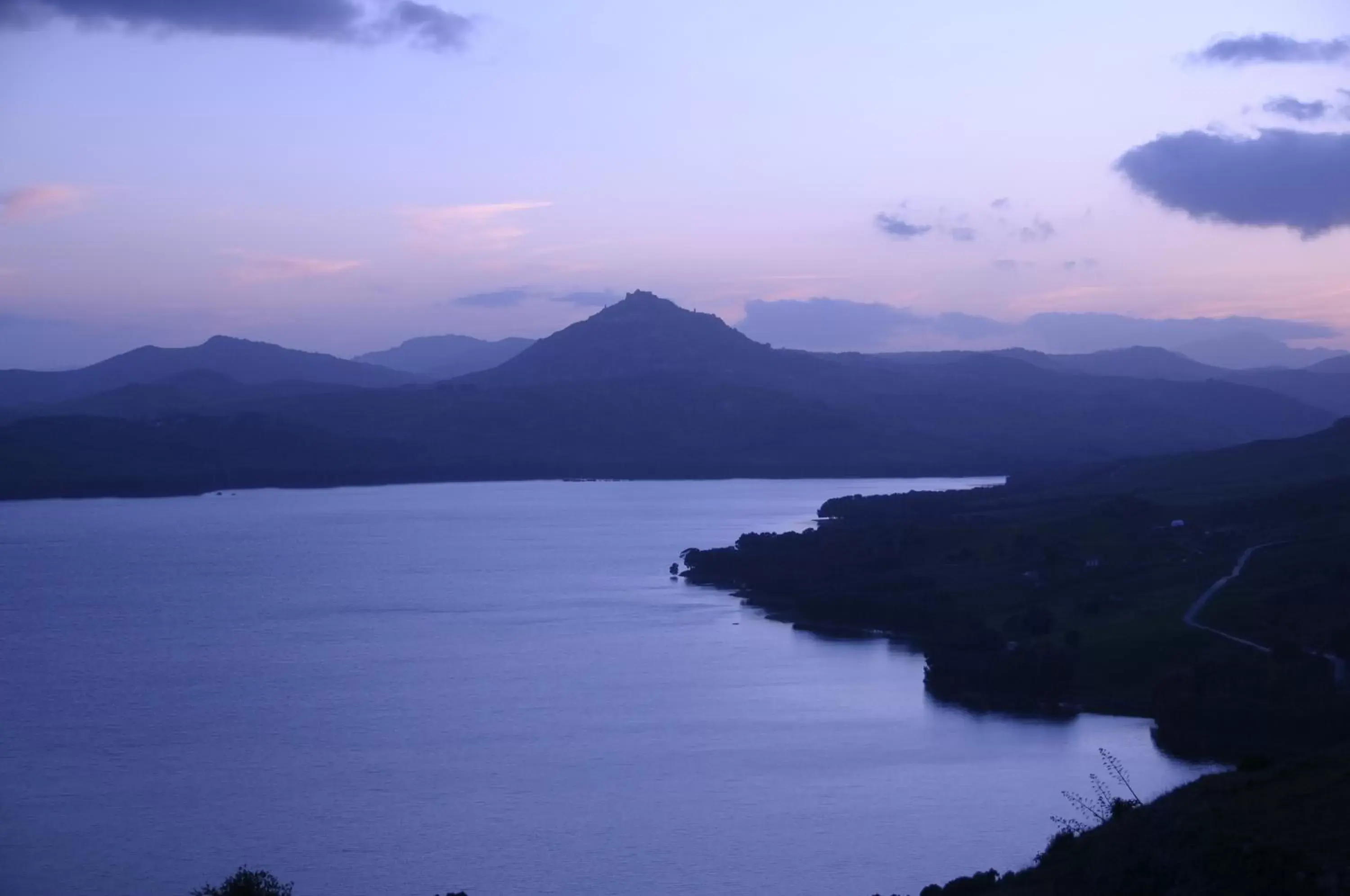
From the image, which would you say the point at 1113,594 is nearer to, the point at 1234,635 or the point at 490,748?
the point at 1234,635

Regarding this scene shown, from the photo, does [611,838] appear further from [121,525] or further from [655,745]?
[121,525]

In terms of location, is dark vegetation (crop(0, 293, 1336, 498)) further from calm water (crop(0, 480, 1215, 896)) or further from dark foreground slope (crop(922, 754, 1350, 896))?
dark foreground slope (crop(922, 754, 1350, 896))

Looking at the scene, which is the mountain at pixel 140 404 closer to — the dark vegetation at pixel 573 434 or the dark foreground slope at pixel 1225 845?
the dark vegetation at pixel 573 434

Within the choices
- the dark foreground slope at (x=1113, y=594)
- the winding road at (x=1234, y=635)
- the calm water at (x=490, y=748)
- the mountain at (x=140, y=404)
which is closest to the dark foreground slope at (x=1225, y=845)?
the calm water at (x=490, y=748)

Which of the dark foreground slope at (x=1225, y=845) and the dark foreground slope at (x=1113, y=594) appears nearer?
the dark foreground slope at (x=1225, y=845)

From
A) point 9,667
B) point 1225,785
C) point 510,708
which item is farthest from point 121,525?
point 1225,785
